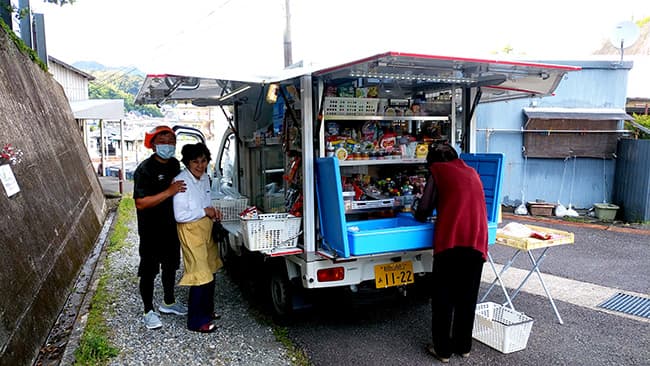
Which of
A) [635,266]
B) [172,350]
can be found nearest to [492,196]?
[172,350]

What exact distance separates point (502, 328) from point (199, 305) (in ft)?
8.50

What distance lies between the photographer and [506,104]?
10.3 metres

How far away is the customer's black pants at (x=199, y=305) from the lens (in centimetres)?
428

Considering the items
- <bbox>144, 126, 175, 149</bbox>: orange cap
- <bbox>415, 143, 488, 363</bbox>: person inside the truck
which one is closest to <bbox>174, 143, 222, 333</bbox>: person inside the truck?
<bbox>144, 126, 175, 149</bbox>: orange cap

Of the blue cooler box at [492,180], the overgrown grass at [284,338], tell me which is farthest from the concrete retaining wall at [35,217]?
the blue cooler box at [492,180]

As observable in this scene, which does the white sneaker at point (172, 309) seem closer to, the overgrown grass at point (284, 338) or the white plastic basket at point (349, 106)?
the overgrown grass at point (284, 338)

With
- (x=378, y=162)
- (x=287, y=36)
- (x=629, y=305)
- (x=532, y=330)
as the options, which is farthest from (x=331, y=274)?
(x=287, y=36)

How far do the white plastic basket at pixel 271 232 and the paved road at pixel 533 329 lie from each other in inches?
30.1

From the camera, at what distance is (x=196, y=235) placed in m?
4.25

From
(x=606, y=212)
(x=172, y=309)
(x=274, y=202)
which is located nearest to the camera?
(x=172, y=309)

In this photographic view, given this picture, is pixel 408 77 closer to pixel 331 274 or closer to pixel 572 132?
pixel 331 274

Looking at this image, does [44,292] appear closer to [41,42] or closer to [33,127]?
[33,127]

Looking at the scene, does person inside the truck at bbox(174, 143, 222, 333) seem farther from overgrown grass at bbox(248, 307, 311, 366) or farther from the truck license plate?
the truck license plate

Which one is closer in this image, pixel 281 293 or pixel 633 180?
pixel 281 293
